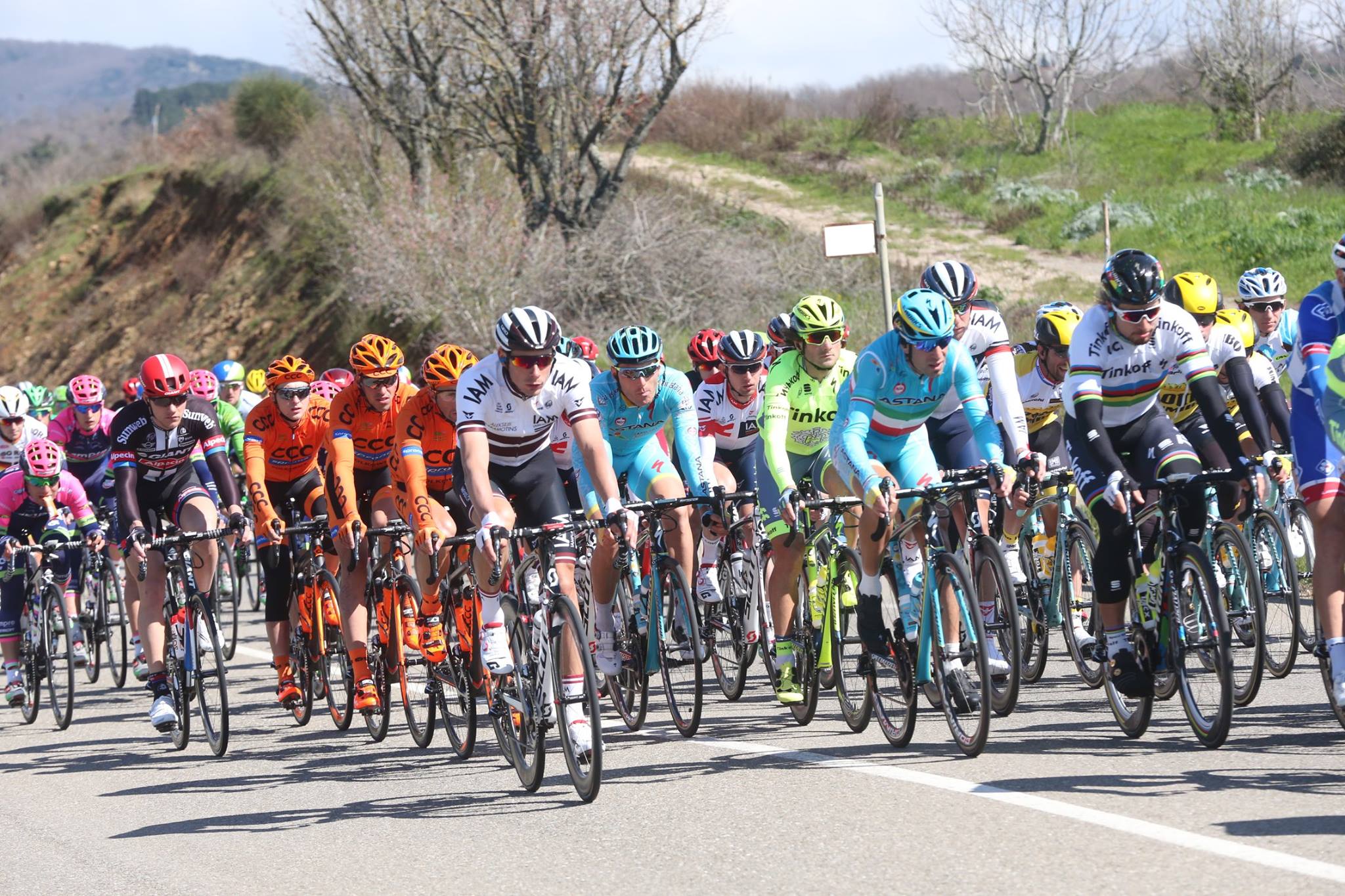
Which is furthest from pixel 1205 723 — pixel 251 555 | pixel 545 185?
pixel 545 185

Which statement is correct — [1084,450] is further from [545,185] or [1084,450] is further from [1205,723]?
[545,185]

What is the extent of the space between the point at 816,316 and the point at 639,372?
1211mm

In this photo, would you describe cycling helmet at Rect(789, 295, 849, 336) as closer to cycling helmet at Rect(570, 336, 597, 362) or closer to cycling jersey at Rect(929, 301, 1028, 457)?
cycling jersey at Rect(929, 301, 1028, 457)

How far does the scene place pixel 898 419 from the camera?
8414 millimetres

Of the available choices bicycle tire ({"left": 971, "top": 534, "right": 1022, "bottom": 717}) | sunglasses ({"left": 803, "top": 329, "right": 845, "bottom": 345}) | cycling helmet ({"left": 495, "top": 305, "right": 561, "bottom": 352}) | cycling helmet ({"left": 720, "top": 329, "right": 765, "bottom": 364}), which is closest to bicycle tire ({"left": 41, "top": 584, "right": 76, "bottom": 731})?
cycling helmet ({"left": 720, "top": 329, "right": 765, "bottom": 364})

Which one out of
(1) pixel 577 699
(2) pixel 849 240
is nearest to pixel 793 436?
(1) pixel 577 699

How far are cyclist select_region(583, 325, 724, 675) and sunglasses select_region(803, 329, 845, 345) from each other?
792 mm

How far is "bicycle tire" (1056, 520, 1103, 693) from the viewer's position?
8.52 meters

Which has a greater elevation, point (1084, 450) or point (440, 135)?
point (440, 135)

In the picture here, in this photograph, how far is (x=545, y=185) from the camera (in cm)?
3372

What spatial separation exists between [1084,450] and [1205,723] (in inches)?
54.0

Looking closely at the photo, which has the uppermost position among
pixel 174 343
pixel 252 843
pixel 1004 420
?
pixel 174 343

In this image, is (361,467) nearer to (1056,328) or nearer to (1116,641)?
(1056,328)

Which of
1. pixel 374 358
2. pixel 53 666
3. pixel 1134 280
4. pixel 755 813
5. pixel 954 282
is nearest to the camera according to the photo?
pixel 755 813
